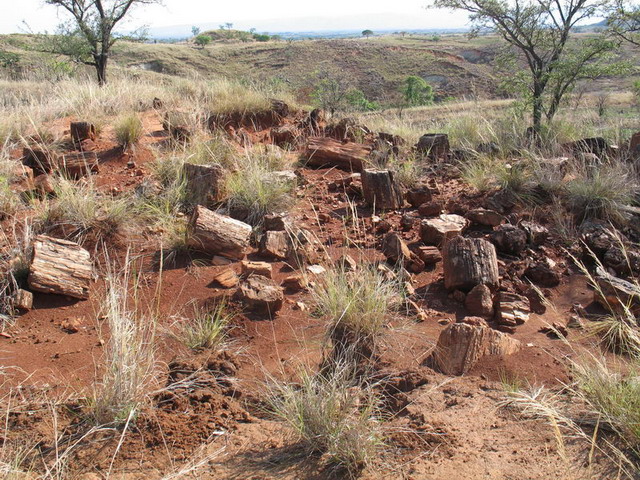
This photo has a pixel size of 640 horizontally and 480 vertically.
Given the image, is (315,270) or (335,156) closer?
(315,270)

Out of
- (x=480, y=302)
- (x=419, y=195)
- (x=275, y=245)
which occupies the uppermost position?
(x=419, y=195)

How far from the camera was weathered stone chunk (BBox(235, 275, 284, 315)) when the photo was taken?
3.49 meters

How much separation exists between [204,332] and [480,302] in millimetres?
1732

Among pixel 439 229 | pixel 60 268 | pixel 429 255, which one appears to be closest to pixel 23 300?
pixel 60 268

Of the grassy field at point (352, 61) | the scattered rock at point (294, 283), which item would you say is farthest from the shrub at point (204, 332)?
the grassy field at point (352, 61)

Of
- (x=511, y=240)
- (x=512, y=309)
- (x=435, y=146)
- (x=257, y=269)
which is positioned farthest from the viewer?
(x=435, y=146)

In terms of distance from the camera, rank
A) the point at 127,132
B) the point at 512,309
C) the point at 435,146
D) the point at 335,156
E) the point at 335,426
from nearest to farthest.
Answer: the point at 335,426
the point at 512,309
the point at 335,156
the point at 127,132
the point at 435,146

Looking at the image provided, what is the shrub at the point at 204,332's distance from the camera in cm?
311

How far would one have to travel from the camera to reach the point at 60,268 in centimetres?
367

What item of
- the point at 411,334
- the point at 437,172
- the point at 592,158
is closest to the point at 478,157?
the point at 437,172

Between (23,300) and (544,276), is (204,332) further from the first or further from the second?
(544,276)

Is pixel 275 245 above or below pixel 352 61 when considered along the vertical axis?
below

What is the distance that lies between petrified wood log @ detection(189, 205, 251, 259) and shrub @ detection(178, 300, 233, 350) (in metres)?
0.83

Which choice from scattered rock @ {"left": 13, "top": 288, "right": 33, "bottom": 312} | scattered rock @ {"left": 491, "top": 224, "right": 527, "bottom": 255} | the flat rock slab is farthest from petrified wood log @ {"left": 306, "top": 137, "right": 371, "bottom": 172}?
scattered rock @ {"left": 13, "top": 288, "right": 33, "bottom": 312}
